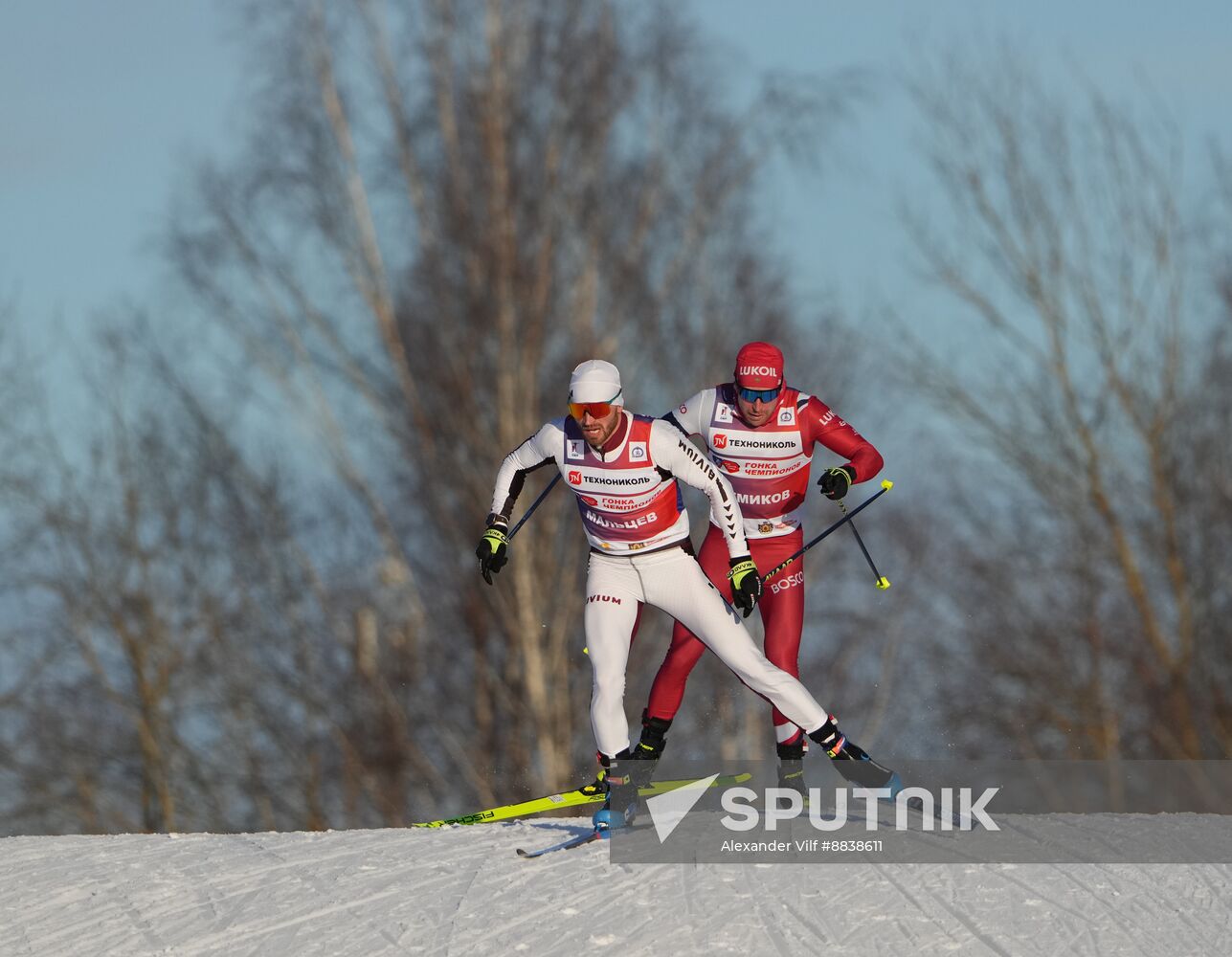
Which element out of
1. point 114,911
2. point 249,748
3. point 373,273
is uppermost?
point 373,273

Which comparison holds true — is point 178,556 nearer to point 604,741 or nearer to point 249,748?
point 249,748

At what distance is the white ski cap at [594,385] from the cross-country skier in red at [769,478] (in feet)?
1.99

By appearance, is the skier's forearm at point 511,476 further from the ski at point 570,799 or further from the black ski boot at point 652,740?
the ski at point 570,799

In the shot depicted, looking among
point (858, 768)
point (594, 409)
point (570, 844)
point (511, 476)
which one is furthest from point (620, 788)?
point (594, 409)

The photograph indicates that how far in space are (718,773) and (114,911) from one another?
3.02 m

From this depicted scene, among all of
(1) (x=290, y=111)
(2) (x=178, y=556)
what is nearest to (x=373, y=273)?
(1) (x=290, y=111)

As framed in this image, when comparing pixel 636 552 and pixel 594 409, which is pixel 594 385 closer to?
pixel 594 409

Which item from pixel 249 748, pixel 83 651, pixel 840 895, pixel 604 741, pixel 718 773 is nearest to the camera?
pixel 840 895

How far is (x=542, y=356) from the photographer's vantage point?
15.6 meters

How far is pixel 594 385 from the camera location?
282 inches

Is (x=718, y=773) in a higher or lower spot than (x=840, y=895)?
higher

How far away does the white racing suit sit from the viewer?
24.2 ft

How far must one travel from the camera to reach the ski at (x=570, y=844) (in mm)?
7648

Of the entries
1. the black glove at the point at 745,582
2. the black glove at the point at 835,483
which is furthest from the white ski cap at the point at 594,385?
the black glove at the point at 835,483
